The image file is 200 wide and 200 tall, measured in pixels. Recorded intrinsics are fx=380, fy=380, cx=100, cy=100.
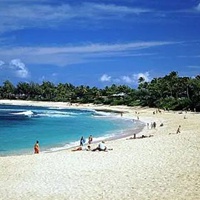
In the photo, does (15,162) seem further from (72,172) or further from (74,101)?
(74,101)

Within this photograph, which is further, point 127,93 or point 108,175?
point 127,93

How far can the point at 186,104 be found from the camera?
7756 cm

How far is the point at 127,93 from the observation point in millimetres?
124688

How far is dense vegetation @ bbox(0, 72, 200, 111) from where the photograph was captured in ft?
279

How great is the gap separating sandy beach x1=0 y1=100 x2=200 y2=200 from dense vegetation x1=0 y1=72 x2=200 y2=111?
5478cm

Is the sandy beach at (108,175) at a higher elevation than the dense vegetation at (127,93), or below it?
below

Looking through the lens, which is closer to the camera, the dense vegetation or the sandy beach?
the sandy beach

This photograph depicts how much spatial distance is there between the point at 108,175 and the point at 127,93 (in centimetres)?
10824

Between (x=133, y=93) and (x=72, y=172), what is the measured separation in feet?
325

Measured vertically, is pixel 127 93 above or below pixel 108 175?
above

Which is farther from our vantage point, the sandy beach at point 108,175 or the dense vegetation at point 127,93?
the dense vegetation at point 127,93

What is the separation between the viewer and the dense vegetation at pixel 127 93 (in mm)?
84963

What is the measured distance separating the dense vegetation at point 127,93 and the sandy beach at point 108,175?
54776 millimetres

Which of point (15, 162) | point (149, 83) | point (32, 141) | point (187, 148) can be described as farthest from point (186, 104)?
point (15, 162)
